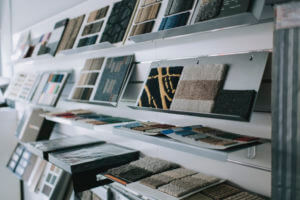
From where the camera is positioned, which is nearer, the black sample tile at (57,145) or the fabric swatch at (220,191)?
the fabric swatch at (220,191)

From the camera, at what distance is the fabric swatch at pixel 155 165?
4.30ft

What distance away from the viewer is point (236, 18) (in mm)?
952

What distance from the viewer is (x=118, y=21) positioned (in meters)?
1.60

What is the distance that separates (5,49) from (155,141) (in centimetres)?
341

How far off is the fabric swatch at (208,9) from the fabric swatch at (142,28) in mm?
296

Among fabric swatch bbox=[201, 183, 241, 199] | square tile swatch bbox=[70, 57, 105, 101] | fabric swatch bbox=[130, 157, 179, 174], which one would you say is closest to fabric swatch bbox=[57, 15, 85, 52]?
square tile swatch bbox=[70, 57, 105, 101]

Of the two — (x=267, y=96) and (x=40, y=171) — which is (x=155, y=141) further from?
(x=40, y=171)

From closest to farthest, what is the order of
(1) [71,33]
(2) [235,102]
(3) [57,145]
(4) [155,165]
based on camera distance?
(2) [235,102], (4) [155,165], (3) [57,145], (1) [71,33]

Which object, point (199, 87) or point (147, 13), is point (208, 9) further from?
point (147, 13)

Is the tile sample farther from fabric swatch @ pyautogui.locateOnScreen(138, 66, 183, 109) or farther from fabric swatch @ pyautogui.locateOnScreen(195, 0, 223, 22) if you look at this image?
fabric swatch @ pyautogui.locateOnScreen(195, 0, 223, 22)

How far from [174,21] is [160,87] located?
Answer: 0.30 meters

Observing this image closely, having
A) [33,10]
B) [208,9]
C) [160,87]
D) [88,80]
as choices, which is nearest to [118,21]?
[88,80]

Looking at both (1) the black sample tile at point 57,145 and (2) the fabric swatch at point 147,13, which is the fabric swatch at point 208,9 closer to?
(2) the fabric swatch at point 147,13

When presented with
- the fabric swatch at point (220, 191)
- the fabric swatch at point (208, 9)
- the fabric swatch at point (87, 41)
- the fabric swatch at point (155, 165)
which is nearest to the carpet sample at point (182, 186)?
the fabric swatch at point (220, 191)
